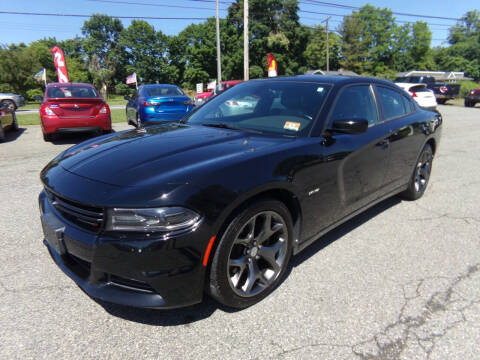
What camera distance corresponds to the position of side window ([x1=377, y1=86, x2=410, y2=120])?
3.57 meters

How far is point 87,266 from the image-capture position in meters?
1.97

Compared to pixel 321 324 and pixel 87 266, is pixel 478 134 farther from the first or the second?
pixel 87 266

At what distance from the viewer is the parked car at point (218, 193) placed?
1.79 metres

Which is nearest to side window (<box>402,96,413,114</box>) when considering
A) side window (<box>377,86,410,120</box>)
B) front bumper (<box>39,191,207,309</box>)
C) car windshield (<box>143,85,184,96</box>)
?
side window (<box>377,86,410,120</box>)

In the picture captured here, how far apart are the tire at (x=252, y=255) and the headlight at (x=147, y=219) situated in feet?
1.05

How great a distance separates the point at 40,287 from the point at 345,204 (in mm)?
2488

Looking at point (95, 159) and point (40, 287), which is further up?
point (95, 159)

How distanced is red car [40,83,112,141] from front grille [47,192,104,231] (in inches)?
265

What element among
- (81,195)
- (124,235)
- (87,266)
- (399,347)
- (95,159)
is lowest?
(399,347)

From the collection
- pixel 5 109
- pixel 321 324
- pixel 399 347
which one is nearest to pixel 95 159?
pixel 321 324

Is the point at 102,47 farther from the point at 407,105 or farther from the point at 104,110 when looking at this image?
the point at 407,105

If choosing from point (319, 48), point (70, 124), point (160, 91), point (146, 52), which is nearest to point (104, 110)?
point (70, 124)

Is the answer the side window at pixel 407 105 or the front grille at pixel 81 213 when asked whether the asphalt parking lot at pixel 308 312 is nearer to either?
the front grille at pixel 81 213

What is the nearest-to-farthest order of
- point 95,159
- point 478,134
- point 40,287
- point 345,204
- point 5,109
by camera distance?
1. point 95,159
2. point 40,287
3. point 345,204
4. point 5,109
5. point 478,134
